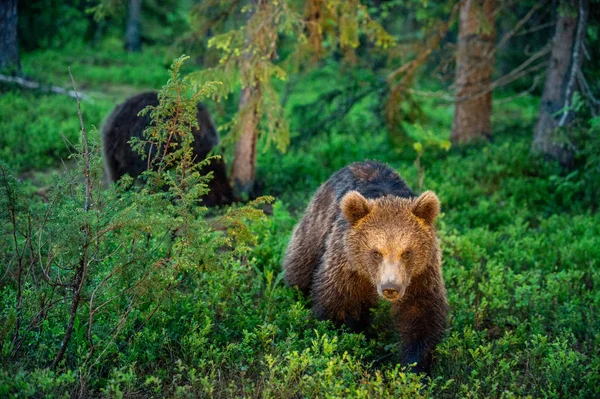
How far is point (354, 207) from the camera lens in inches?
190

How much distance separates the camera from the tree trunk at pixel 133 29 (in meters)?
25.1

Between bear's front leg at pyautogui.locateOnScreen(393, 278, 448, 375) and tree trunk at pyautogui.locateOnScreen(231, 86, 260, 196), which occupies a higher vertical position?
tree trunk at pyautogui.locateOnScreen(231, 86, 260, 196)

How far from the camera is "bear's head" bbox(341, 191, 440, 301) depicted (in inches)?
183

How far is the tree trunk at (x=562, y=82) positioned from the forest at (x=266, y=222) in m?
0.03

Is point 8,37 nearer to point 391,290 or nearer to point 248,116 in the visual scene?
point 248,116

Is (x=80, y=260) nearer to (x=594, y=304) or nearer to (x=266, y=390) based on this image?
(x=266, y=390)

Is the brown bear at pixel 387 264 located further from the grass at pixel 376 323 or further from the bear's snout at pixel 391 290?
the grass at pixel 376 323

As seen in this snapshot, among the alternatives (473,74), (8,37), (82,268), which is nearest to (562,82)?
(473,74)

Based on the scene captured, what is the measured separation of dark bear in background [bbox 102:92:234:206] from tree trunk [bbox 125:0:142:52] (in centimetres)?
1771

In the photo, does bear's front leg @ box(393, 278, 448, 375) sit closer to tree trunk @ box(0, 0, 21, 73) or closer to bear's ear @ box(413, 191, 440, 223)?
bear's ear @ box(413, 191, 440, 223)

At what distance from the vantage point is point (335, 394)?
4.08 metres

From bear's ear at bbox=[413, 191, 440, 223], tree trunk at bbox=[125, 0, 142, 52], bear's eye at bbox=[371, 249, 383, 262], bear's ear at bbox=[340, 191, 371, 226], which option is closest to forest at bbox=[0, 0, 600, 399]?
bear's eye at bbox=[371, 249, 383, 262]

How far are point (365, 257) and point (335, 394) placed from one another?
1142 millimetres

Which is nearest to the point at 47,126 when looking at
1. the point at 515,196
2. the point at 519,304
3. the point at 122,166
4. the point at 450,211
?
the point at 122,166
